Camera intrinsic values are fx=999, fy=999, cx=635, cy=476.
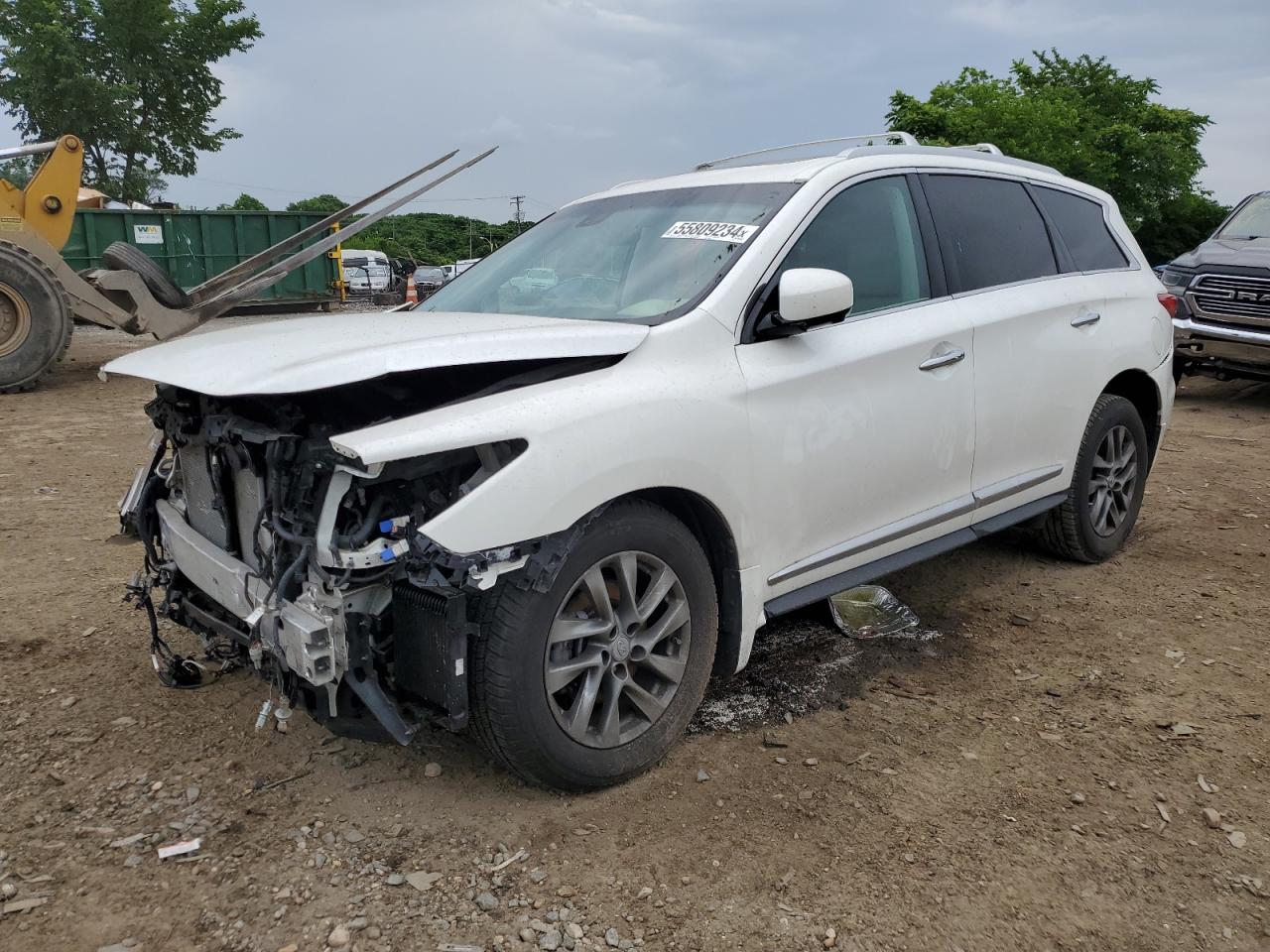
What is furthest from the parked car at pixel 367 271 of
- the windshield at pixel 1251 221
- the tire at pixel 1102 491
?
the tire at pixel 1102 491

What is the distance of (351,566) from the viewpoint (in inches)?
94.9

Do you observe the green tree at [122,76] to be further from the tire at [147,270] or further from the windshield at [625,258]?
the windshield at [625,258]

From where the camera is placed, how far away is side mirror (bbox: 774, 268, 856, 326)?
9.61 ft

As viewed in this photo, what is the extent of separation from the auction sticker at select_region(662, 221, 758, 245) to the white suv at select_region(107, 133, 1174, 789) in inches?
0.5

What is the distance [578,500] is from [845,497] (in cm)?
114

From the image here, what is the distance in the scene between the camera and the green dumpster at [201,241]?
53.2 feet

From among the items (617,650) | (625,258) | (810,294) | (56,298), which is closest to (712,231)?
(625,258)

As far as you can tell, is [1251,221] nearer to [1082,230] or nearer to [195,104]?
[1082,230]

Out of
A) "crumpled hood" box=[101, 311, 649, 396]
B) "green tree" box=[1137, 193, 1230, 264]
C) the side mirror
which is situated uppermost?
"green tree" box=[1137, 193, 1230, 264]

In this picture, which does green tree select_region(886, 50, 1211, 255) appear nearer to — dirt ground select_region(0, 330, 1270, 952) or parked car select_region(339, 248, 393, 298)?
parked car select_region(339, 248, 393, 298)

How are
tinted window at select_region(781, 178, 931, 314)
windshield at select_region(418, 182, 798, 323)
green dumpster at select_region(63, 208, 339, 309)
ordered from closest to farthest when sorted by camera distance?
windshield at select_region(418, 182, 798, 323) < tinted window at select_region(781, 178, 931, 314) < green dumpster at select_region(63, 208, 339, 309)

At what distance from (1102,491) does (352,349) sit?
3.71 meters

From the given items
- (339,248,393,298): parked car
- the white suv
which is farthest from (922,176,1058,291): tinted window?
(339,248,393,298): parked car

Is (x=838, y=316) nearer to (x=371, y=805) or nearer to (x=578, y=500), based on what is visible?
(x=578, y=500)
